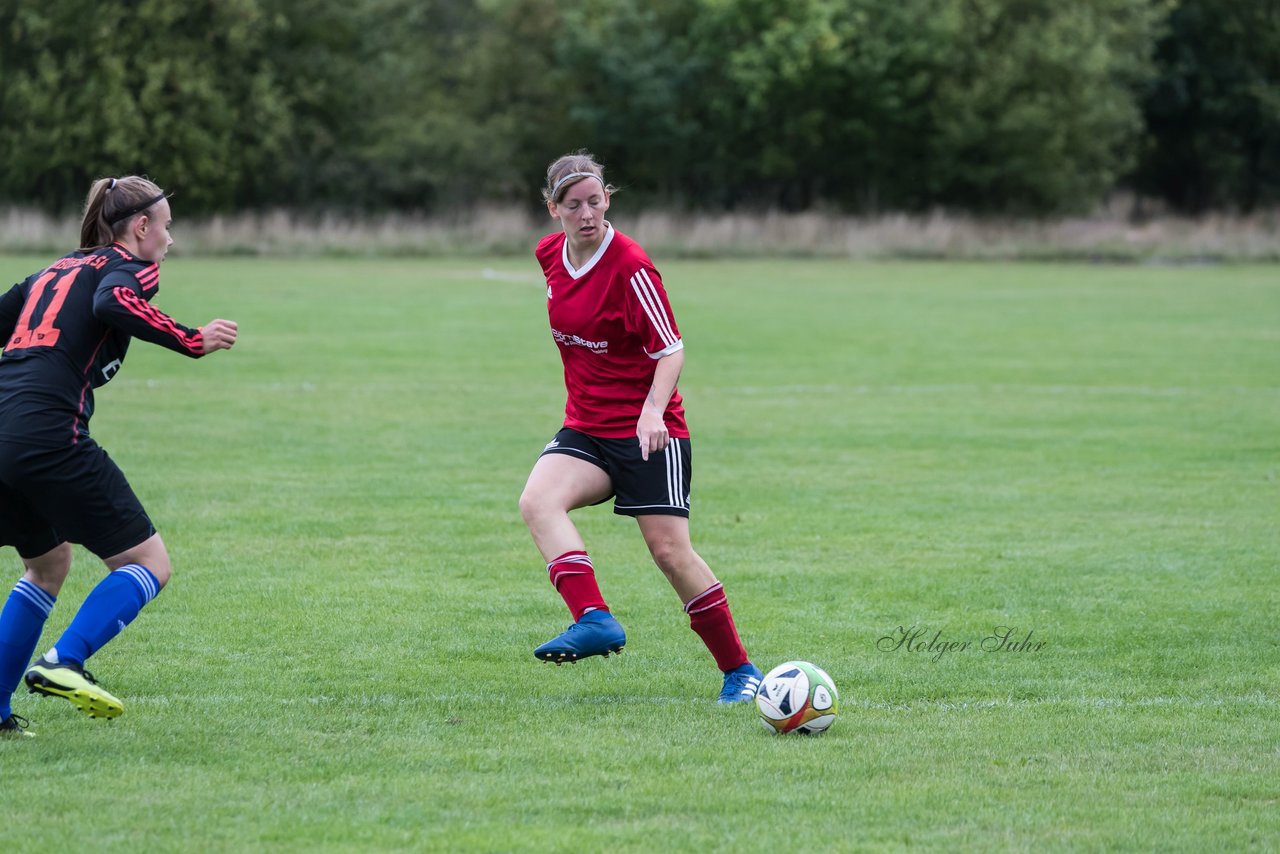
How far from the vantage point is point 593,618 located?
505cm

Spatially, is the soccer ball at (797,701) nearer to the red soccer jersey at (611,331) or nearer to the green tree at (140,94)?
the red soccer jersey at (611,331)

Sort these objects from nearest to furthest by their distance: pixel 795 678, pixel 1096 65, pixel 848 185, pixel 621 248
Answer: pixel 795 678 → pixel 621 248 → pixel 1096 65 → pixel 848 185

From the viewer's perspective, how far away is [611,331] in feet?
17.7

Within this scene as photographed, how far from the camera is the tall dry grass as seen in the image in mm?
42812

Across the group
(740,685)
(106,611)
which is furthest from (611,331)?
(106,611)

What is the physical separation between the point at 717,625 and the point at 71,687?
6.97 ft

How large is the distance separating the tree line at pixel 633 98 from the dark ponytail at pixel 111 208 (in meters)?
46.4

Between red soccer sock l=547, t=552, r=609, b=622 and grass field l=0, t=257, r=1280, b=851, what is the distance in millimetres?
398

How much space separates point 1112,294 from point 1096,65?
79.6 ft

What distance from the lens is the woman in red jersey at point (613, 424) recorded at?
207 inches

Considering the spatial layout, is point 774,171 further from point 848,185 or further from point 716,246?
point 716,246

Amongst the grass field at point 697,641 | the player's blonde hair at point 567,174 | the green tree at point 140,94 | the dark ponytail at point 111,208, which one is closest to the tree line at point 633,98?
the green tree at point 140,94

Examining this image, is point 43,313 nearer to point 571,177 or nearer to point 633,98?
point 571,177

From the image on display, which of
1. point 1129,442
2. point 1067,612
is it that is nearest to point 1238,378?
point 1129,442
